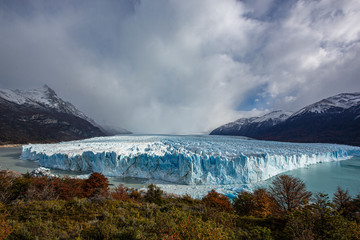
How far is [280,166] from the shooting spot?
1748cm

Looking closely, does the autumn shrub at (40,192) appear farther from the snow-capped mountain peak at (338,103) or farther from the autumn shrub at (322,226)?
the snow-capped mountain peak at (338,103)

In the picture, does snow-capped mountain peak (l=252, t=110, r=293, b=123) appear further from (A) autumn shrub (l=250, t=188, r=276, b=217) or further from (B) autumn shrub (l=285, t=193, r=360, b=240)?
(B) autumn shrub (l=285, t=193, r=360, b=240)

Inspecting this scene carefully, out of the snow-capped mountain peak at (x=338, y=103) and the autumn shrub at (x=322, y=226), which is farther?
the snow-capped mountain peak at (x=338, y=103)

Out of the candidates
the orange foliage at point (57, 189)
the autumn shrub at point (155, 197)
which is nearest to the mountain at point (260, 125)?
the autumn shrub at point (155, 197)

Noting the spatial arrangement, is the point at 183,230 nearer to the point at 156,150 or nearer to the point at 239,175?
the point at 239,175

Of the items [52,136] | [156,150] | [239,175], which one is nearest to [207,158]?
[239,175]

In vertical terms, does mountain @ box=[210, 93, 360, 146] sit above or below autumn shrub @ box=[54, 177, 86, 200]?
above

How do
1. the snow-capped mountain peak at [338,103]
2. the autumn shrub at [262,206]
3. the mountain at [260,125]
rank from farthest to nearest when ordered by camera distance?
the mountain at [260,125]
the snow-capped mountain peak at [338,103]
the autumn shrub at [262,206]

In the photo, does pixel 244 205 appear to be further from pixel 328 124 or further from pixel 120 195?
pixel 328 124

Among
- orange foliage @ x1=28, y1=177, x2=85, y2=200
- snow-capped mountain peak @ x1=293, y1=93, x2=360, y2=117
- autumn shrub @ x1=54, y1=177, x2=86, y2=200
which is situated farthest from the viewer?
snow-capped mountain peak @ x1=293, y1=93, x2=360, y2=117

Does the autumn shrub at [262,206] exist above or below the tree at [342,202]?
below

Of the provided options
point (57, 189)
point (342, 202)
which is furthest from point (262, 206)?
point (57, 189)

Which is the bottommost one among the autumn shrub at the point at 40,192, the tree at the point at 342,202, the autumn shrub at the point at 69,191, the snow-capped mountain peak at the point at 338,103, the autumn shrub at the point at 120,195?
the autumn shrub at the point at 120,195

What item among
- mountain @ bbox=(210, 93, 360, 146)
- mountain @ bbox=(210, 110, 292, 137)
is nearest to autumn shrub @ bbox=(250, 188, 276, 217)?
mountain @ bbox=(210, 93, 360, 146)
